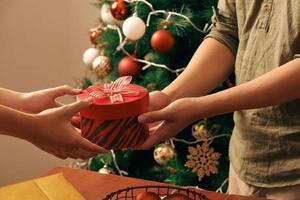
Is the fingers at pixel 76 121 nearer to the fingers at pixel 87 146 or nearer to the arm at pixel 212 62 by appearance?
the fingers at pixel 87 146

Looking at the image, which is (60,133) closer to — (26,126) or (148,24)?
(26,126)

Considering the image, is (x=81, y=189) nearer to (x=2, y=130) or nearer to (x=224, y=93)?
(x=2, y=130)

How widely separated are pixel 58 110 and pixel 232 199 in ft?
1.20

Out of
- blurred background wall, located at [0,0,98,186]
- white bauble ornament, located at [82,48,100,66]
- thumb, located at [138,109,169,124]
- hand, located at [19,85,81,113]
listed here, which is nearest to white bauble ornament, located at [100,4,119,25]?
white bauble ornament, located at [82,48,100,66]

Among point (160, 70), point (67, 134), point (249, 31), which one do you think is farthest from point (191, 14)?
point (67, 134)

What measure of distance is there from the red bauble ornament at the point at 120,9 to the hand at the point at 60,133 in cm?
79

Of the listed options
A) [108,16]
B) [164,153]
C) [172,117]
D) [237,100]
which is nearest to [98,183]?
[172,117]

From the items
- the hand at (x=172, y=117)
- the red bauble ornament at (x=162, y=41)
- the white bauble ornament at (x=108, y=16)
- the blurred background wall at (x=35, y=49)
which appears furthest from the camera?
the blurred background wall at (x=35, y=49)

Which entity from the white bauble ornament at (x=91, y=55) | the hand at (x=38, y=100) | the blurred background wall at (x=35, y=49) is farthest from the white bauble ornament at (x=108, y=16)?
the hand at (x=38, y=100)

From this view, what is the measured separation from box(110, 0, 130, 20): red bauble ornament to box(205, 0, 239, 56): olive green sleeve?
0.56m

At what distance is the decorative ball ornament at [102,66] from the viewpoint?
1695 mm

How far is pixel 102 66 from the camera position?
1695 mm

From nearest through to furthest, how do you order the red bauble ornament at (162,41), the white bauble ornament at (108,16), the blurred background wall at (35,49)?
the red bauble ornament at (162,41) → the white bauble ornament at (108,16) → the blurred background wall at (35,49)

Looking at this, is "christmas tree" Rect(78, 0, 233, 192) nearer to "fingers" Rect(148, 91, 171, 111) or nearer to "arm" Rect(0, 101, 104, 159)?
"fingers" Rect(148, 91, 171, 111)
